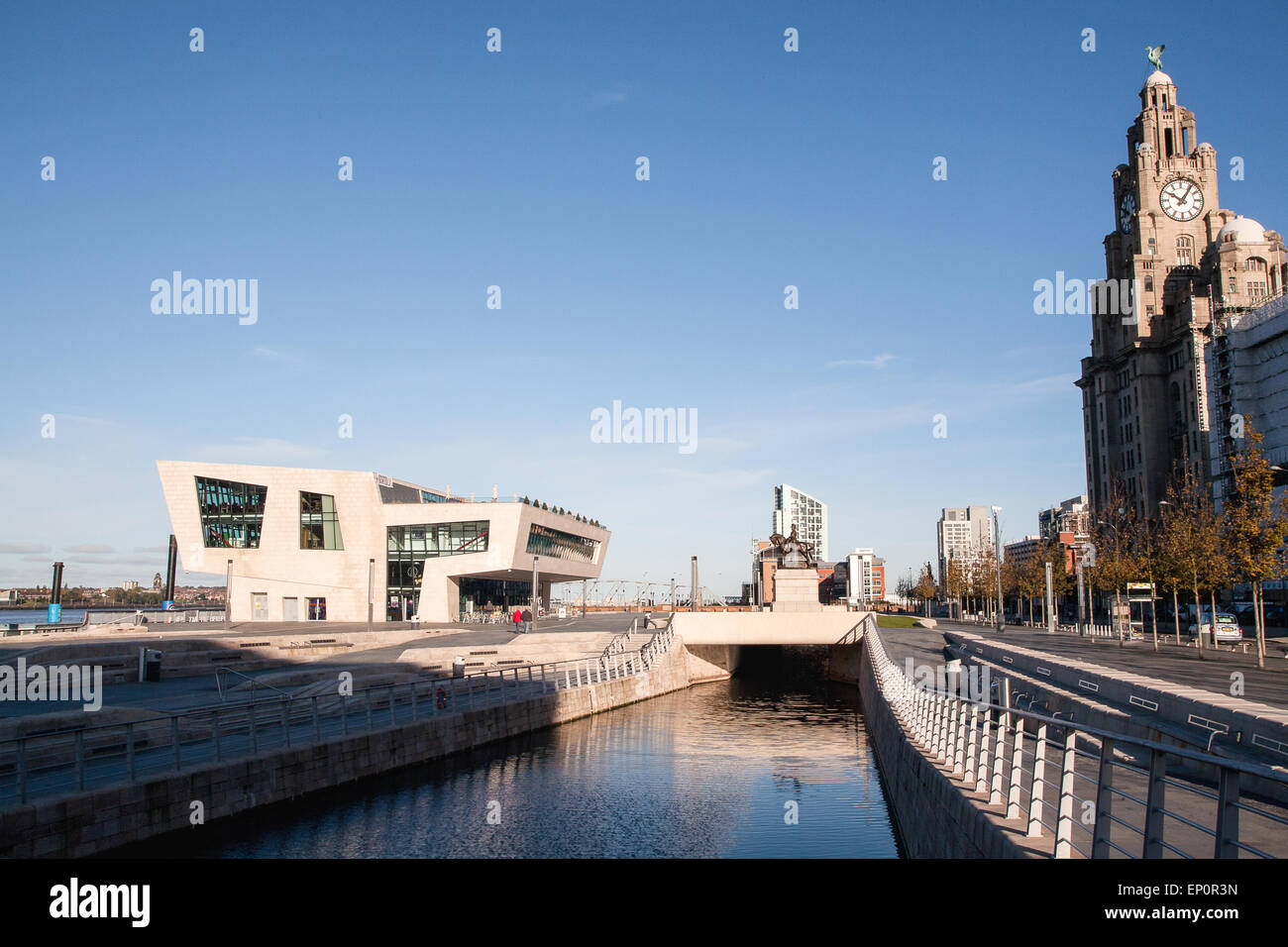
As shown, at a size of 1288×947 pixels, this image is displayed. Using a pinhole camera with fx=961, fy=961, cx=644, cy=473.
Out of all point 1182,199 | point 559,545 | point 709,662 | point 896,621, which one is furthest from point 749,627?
point 1182,199

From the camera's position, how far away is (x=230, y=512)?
2655 inches

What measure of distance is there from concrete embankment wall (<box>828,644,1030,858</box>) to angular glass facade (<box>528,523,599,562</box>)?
49906 millimetres

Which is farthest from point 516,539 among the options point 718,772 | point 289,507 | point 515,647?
point 718,772

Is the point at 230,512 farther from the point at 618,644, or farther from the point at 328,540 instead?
the point at 618,644

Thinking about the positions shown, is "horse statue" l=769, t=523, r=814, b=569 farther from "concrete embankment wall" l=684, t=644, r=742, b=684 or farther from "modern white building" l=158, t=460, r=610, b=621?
"modern white building" l=158, t=460, r=610, b=621

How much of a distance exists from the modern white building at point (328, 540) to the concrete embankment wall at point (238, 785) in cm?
3598

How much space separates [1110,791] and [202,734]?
20.5 meters

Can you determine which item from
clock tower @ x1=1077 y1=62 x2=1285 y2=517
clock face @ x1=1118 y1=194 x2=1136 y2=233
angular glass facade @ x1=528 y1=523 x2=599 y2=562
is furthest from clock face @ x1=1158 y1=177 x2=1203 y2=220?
angular glass facade @ x1=528 y1=523 x2=599 y2=562

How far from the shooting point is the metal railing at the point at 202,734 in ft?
52.1

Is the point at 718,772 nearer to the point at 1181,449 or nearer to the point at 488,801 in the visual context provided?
the point at 488,801
